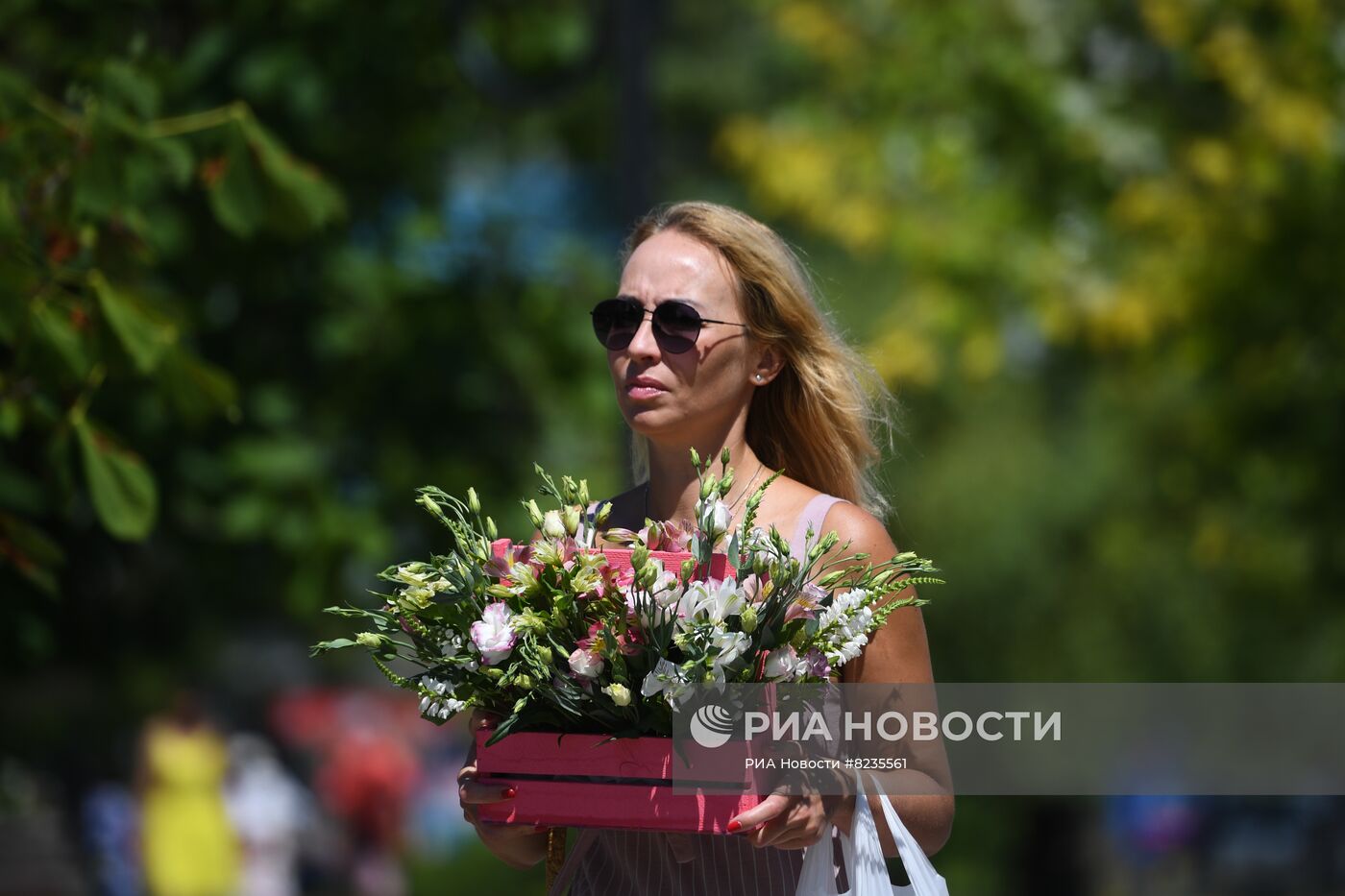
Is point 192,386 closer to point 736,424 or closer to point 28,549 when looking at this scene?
point 28,549

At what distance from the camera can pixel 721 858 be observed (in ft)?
8.79

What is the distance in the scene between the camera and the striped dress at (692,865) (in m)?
2.68

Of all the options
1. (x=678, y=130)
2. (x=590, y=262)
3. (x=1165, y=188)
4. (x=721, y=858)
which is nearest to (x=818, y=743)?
(x=721, y=858)

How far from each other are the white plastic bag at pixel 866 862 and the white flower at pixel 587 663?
1.38ft

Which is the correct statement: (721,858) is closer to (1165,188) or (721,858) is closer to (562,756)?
(562,756)

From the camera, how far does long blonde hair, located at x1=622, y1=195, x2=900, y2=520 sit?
289cm

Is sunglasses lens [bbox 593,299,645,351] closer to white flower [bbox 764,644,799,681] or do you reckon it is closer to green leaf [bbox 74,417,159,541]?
white flower [bbox 764,644,799,681]

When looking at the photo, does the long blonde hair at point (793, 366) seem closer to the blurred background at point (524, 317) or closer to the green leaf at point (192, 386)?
the blurred background at point (524, 317)

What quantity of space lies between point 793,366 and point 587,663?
755mm

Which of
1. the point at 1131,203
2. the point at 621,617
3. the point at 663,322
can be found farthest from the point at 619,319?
the point at 1131,203

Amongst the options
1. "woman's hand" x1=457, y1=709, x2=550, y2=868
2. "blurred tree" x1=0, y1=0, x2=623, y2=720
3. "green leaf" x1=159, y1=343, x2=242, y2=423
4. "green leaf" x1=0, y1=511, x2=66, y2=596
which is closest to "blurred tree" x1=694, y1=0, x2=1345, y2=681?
"blurred tree" x1=0, y1=0, x2=623, y2=720

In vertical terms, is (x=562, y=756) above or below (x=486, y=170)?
below

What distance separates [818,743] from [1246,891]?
14.3 meters

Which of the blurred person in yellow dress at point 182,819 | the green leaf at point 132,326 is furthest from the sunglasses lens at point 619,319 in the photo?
the blurred person in yellow dress at point 182,819
